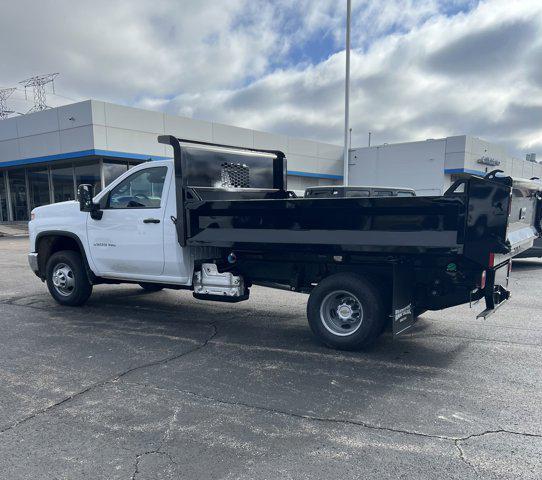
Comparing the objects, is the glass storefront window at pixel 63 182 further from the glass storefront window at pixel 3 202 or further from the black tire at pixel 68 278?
the black tire at pixel 68 278

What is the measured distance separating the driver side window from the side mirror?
19 centimetres

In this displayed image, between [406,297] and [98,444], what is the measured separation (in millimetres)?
3417

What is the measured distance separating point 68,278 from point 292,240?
4226 millimetres

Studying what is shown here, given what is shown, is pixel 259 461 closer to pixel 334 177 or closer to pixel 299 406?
pixel 299 406

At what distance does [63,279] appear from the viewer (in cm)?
738

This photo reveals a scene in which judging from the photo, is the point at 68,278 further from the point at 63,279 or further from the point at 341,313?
the point at 341,313

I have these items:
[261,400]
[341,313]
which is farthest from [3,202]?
[261,400]

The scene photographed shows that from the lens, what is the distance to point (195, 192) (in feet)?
19.3

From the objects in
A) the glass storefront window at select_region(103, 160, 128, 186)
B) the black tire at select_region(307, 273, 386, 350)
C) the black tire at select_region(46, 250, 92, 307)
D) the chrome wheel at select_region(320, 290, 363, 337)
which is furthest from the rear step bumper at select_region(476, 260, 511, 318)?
the glass storefront window at select_region(103, 160, 128, 186)

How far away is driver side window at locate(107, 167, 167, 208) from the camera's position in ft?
20.4

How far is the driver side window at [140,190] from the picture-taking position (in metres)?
6.21

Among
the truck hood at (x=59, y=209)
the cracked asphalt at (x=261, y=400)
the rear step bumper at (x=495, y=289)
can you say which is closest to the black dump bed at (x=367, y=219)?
the rear step bumper at (x=495, y=289)

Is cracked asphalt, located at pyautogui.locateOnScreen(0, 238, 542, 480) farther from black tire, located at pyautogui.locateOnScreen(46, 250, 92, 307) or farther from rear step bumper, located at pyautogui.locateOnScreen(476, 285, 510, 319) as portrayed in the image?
black tire, located at pyautogui.locateOnScreen(46, 250, 92, 307)

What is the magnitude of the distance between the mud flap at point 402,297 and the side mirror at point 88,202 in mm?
4432
